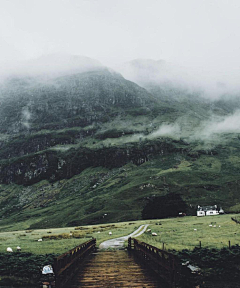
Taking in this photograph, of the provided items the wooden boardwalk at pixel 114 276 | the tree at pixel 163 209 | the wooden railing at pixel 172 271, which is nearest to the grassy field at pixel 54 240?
the wooden boardwalk at pixel 114 276

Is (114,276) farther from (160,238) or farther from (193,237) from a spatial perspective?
(193,237)

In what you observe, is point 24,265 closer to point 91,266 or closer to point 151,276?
point 91,266

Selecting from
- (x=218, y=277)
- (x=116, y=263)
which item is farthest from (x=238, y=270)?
(x=116, y=263)

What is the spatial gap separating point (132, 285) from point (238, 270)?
1262 cm

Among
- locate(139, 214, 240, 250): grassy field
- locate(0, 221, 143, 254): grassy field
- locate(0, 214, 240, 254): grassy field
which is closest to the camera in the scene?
locate(139, 214, 240, 250): grassy field

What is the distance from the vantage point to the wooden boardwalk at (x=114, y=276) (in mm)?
18031

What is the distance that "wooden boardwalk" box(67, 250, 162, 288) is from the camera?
710 inches

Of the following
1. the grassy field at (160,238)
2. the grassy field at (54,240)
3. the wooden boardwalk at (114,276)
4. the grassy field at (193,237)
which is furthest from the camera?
the grassy field at (54,240)

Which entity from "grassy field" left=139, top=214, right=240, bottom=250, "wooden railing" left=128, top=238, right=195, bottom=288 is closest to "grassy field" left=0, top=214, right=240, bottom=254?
"grassy field" left=139, top=214, right=240, bottom=250

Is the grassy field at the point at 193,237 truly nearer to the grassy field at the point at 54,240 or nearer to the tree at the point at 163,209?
the grassy field at the point at 54,240

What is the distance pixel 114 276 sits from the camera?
800 inches

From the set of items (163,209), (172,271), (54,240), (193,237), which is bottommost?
(163,209)

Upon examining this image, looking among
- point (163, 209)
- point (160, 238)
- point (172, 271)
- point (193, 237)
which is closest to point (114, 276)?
point (172, 271)

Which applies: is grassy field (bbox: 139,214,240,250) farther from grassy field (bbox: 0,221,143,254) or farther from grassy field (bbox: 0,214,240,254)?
grassy field (bbox: 0,221,143,254)
